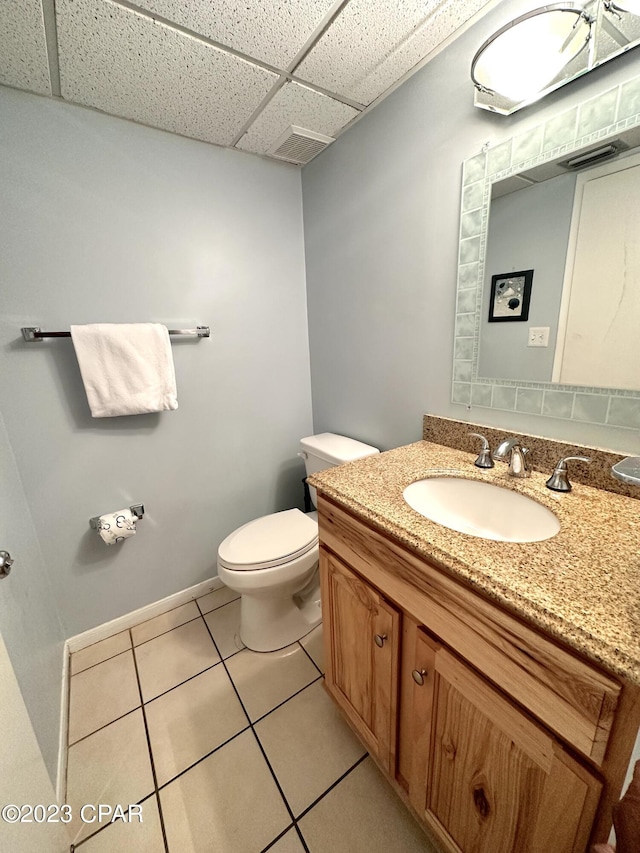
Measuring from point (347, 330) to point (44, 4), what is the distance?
1278mm

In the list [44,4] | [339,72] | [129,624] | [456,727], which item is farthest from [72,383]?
[456,727]

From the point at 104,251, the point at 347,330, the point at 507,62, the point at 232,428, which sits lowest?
the point at 232,428

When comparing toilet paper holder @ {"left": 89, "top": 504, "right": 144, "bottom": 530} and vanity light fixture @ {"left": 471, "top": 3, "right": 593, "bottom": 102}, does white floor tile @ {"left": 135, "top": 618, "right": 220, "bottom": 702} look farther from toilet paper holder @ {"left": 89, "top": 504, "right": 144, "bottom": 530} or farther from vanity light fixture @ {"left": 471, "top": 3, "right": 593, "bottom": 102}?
vanity light fixture @ {"left": 471, "top": 3, "right": 593, "bottom": 102}

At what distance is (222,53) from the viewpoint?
996mm

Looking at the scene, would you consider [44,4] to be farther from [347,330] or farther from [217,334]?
[347,330]

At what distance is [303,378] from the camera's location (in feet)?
6.39

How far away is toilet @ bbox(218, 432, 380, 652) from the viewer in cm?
131

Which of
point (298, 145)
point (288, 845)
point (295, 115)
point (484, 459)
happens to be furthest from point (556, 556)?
point (298, 145)

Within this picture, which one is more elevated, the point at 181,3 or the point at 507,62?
the point at 181,3

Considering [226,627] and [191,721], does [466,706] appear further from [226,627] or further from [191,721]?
[226,627]

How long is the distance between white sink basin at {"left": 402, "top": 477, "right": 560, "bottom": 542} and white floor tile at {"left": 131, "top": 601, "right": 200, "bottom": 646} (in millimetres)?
1378

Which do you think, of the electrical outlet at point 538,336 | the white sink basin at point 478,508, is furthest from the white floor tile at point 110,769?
the electrical outlet at point 538,336

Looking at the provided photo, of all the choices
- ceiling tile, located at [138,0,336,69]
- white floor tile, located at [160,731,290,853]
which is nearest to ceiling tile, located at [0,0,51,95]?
ceiling tile, located at [138,0,336,69]

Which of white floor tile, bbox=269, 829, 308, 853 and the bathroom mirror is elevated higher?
the bathroom mirror
